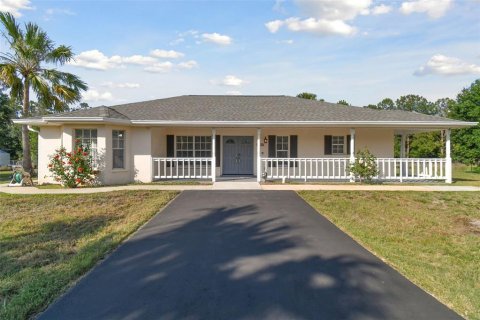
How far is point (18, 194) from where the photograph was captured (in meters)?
11.9

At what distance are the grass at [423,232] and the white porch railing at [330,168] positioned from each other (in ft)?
10.2

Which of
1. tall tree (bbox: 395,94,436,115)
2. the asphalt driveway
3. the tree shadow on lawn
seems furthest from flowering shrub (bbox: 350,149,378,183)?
tall tree (bbox: 395,94,436,115)

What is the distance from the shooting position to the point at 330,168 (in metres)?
16.4

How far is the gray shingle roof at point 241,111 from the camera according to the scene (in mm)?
14648

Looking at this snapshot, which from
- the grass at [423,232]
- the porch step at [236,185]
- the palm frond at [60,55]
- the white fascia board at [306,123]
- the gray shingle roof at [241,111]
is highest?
the palm frond at [60,55]

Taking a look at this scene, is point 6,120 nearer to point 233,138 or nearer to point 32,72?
point 32,72

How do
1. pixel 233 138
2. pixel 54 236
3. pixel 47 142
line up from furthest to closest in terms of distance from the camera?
1. pixel 233 138
2. pixel 47 142
3. pixel 54 236

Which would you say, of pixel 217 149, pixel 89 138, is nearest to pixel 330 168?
pixel 217 149

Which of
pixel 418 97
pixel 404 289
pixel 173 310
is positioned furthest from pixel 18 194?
pixel 418 97

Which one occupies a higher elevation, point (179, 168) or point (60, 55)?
point (60, 55)

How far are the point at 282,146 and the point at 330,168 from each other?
2398mm

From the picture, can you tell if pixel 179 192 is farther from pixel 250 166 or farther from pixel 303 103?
pixel 303 103

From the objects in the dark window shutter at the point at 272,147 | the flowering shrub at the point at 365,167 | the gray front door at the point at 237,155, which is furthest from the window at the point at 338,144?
the gray front door at the point at 237,155

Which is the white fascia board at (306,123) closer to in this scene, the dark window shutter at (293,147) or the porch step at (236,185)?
the dark window shutter at (293,147)
